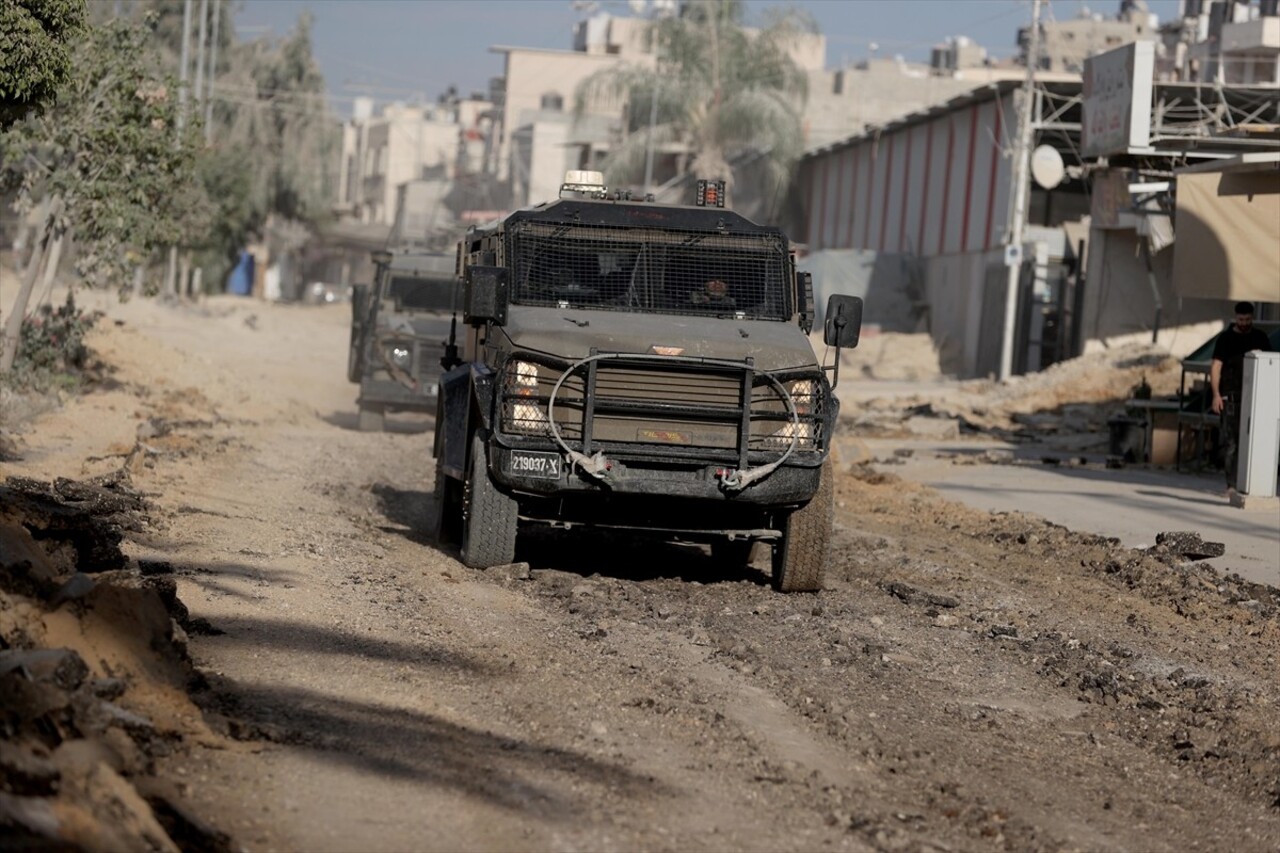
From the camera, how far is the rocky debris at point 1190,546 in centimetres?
1363

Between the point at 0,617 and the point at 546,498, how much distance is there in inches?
196

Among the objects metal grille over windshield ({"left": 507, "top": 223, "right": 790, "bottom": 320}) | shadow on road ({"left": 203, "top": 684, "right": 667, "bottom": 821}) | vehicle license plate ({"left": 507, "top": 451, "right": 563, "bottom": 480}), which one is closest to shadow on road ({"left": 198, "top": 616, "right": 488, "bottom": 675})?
shadow on road ({"left": 203, "top": 684, "right": 667, "bottom": 821})

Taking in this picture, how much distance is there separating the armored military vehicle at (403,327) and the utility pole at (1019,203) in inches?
698

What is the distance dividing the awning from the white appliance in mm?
2835

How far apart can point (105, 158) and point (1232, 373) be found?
13.4m

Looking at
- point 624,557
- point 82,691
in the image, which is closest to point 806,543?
point 624,557

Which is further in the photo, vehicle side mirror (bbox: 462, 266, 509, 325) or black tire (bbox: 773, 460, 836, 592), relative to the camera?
vehicle side mirror (bbox: 462, 266, 509, 325)

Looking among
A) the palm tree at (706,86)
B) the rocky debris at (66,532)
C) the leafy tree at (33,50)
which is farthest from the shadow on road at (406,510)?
the palm tree at (706,86)

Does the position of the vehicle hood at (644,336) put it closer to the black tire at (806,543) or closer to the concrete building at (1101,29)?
the black tire at (806,543)

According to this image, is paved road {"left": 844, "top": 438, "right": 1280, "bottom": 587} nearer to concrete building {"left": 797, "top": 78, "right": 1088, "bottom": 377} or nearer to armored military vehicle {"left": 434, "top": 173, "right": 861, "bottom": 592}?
armored military vehicle {"left": 434, "top": 173, "right": 861, "bottom": 592}

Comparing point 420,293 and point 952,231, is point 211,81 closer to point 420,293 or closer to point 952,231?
point 952,231

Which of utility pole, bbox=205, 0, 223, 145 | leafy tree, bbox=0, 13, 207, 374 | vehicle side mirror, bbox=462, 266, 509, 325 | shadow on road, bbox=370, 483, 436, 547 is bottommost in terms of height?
shadow on road, bbox=370, 483, 436, 547

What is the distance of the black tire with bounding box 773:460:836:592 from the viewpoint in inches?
435

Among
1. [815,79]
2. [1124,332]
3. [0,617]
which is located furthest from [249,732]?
[815,79]
